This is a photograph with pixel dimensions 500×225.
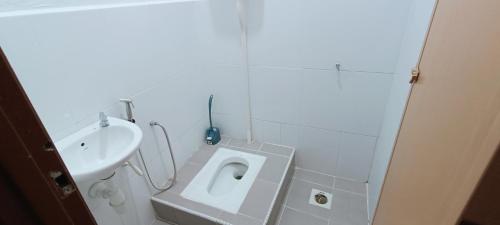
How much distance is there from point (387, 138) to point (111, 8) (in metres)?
1.61

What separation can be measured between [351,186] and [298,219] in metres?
0.54

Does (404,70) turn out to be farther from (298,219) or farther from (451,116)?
(298,219)

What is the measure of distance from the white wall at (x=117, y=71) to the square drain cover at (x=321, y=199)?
103 cm

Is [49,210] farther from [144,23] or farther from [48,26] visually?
[144,23]

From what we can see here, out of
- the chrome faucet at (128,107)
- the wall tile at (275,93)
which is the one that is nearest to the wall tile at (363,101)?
the wall tile at (275,93)

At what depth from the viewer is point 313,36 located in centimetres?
146

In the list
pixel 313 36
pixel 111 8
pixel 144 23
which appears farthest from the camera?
pixel 313 36

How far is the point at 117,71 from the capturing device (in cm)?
117

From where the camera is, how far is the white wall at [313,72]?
1354 millimetres

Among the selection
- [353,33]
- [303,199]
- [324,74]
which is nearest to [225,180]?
[303,199]

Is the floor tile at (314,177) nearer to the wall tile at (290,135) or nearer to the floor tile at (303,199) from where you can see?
the floor tile at (303,199)

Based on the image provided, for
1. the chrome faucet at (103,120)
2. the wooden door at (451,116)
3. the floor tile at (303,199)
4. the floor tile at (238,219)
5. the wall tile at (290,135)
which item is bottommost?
the floor tile at (303,199)

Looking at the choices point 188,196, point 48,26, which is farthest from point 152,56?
point 188,196

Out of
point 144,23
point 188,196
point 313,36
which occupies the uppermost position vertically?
point 144,23
